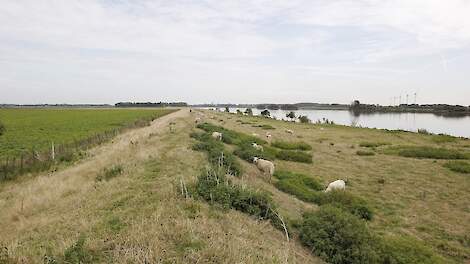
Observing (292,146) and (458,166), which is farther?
(292,146)

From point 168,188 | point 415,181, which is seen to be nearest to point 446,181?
point 415,181

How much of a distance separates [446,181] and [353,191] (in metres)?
5.76

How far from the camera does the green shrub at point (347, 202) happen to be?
13299 mm

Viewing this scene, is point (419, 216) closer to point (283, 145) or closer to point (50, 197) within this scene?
point (50, 197)

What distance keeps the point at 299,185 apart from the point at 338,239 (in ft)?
23.0

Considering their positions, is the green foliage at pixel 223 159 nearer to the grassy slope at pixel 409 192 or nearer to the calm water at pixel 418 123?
the grassy slope at pixel 409 192

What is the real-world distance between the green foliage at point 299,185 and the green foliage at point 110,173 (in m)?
6.46

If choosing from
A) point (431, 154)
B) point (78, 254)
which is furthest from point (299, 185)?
point (431, 154)

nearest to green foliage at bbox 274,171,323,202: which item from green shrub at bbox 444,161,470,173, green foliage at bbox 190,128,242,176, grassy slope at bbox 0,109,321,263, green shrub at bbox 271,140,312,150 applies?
green foliage at bbox 190,128,242,176

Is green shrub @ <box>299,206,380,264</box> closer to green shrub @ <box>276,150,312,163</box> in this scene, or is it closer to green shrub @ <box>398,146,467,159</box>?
green shrub @ <box>276,150,312,163</box>

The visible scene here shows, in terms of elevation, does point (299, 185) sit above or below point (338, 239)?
below

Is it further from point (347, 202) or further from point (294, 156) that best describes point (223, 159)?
point (294, 156)

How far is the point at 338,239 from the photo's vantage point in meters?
9.59

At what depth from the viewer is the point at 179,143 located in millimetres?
21469
